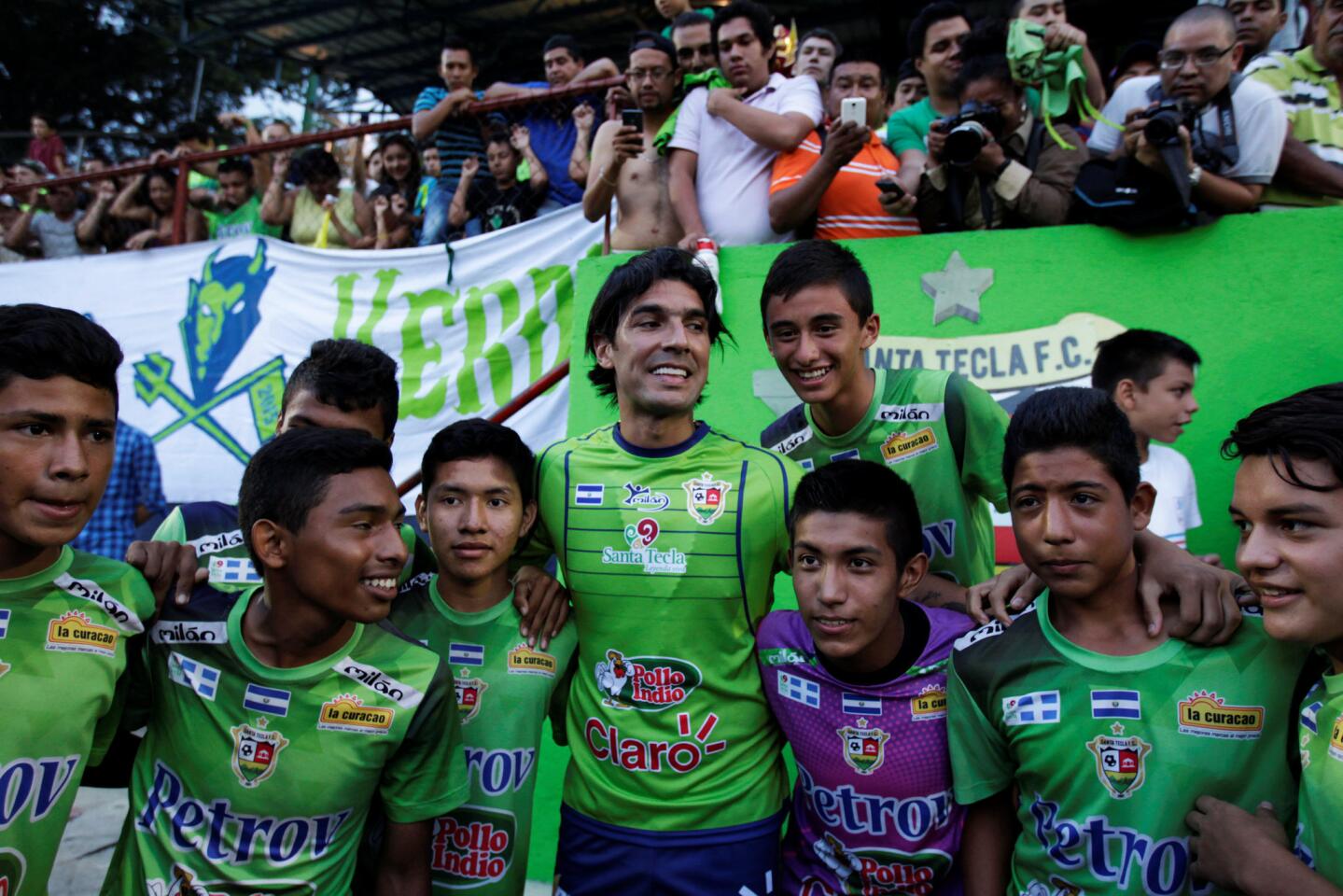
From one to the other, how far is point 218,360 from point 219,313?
359mm

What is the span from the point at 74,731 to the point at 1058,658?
2063 millimetres

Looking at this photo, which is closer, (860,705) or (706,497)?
(860,705)

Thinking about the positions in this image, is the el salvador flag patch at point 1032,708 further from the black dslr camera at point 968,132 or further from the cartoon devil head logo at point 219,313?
the cartoon devil head logo at point 219,313

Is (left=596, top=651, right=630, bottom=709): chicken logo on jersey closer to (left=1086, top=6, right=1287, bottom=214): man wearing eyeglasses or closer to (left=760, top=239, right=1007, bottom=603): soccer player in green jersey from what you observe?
(left=760, top=239, right=1007, bottom=603): soccer player in green jersey

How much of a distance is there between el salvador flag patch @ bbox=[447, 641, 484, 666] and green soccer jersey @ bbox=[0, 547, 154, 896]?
705 millimetres

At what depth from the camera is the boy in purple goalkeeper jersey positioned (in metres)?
1.96

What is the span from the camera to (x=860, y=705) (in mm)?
2014

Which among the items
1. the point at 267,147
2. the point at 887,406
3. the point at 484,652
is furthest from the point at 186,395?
the point at 887,406

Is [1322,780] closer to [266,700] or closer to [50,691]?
[266,700]

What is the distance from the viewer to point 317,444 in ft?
6.72

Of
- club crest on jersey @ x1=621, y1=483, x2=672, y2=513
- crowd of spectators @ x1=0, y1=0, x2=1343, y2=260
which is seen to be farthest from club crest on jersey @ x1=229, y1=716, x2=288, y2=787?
crowd of spectators @ x1=0, y1=0, x2=1343, y2=260

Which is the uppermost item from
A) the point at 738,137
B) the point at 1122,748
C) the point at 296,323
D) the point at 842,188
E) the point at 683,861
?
the point at 738,137

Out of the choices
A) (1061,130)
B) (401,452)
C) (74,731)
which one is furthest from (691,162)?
(74,731)

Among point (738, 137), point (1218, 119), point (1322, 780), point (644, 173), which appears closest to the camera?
point (1322, 780)
